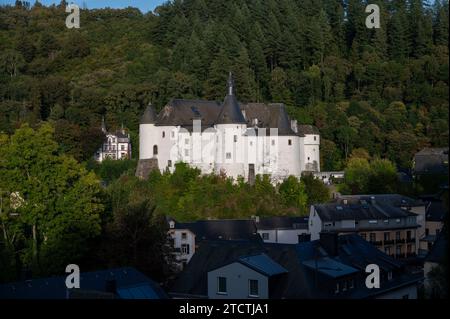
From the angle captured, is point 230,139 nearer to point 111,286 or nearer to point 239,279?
point 239,279

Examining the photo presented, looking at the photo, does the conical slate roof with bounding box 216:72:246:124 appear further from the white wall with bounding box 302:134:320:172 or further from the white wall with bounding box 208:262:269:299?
the white wall with bounding box 208:262:269:299

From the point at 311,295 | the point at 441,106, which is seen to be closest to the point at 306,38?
the point at 441,106

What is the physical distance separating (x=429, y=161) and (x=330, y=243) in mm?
38348

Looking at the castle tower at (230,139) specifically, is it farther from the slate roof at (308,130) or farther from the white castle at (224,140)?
the slate roof at (308,130)

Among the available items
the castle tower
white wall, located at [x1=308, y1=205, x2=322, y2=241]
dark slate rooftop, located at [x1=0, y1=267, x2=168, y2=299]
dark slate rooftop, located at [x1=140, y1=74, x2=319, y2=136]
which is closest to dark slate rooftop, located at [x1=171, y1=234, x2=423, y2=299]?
dark slate rooftop, located at [x1=0, y1=267, x2=168, y2=299]

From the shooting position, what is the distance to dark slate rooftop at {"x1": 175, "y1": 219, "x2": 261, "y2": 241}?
44.7 meters

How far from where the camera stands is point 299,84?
237ft

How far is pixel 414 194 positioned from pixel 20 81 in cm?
4352

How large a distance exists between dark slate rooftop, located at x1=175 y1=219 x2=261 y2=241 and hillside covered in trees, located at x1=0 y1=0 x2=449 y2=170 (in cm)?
1920

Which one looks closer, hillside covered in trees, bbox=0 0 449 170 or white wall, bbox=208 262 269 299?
white wall, bbox=208 262 269 299

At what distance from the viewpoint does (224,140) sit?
55.2m

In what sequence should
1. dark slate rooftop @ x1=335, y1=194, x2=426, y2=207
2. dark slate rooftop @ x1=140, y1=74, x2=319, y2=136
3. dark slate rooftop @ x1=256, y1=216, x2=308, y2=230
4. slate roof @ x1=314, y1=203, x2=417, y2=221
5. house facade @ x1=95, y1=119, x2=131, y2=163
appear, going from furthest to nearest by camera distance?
house facade @ x1=95, y1=119, x2=131, y2=163 < dark slate rooftop @ x1=140, y1=74, x2=319, y2=136 < dark slate rooftop @ x1=335, y1=194, x2=426, y2=207 < dark slate rooftop @ x1=256, y1=216, x2=308, y2=230 < slate roof @ x1=314, y1=203, x2=417, y2=221

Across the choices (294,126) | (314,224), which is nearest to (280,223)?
(314,224)

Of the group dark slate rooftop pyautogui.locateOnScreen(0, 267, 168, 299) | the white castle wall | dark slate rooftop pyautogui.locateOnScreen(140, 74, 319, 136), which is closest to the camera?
dark slate rooftop pyautogui.locateOnScreen(0, 267, 168, 299)
